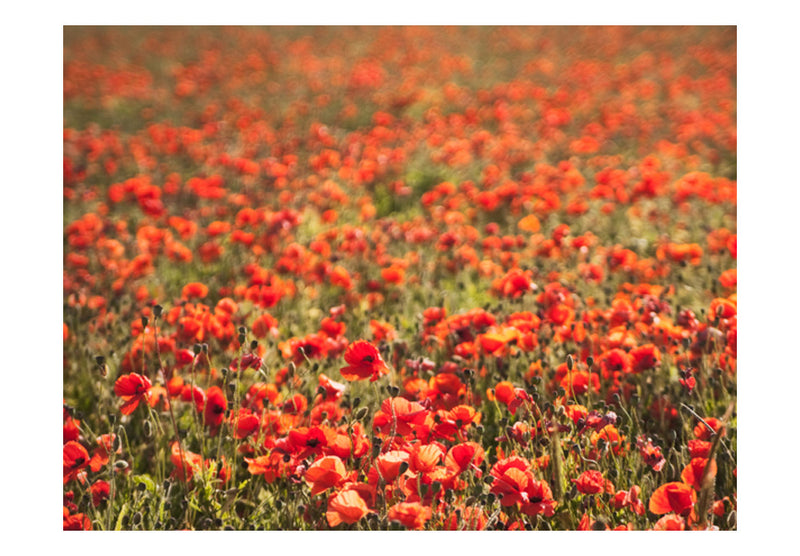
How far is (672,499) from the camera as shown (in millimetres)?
1693

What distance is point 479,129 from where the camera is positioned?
5336 millimetres

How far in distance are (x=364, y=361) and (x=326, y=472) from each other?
1.00 ft

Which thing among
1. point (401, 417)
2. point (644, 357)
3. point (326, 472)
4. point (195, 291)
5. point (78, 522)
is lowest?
point (78, 522)

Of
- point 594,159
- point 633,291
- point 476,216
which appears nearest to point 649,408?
point 633,291

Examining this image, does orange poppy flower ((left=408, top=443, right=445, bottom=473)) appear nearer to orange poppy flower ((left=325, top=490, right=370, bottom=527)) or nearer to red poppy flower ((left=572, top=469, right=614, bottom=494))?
orange poppy flower ((left=325, top=490, right=370, bottom=527))

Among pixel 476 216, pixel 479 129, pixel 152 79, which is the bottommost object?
pixel 476 216

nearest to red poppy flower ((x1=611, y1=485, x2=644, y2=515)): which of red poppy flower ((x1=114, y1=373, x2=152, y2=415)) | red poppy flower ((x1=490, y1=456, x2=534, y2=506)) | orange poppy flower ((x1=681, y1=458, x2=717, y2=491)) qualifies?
orange poppy flower ((x1=681, y1=458, x2=717, y2=491))

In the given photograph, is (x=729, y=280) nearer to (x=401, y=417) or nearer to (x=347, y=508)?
(x=401, y=417)

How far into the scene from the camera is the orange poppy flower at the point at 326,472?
1.63m

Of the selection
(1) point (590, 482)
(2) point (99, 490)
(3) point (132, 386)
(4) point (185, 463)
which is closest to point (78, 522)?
(2) point (99, 490)

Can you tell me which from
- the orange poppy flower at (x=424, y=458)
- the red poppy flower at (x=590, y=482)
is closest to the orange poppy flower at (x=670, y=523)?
the red poppy flower at (x=590, y=482)

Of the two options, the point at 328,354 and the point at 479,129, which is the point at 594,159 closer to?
the point at 479,129

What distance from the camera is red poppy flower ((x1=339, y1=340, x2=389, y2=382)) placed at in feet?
5.91
